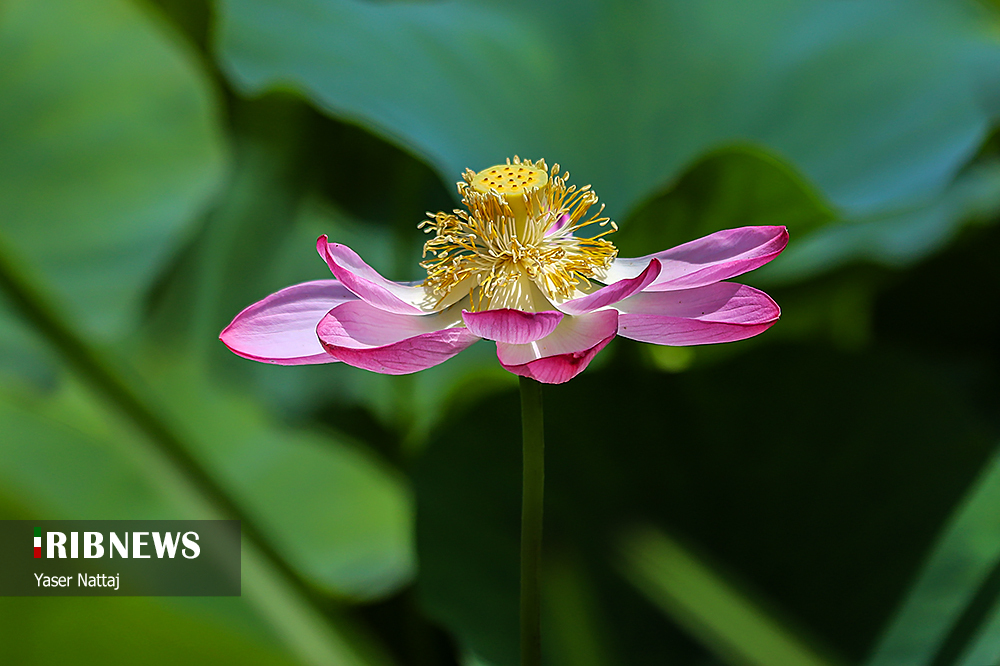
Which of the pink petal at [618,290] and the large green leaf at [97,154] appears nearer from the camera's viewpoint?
the pink petal at [618,290]

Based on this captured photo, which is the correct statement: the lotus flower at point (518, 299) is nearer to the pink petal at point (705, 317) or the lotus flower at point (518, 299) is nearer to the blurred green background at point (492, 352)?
the pink petal at point (705, 317)

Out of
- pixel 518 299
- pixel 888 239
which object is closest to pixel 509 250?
pixel 518 299

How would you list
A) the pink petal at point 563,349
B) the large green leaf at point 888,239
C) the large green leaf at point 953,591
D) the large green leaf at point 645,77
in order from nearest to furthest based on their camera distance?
the pink petal at point 563,349 → the large green leaf at point 953,591 → the large green leaf at point 645,77 → the large green leaf at point 888,239

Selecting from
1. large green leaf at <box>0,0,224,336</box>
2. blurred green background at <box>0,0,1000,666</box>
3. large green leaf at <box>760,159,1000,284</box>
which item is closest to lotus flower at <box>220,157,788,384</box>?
blurred green background at <box>0,0,1000,666</box>

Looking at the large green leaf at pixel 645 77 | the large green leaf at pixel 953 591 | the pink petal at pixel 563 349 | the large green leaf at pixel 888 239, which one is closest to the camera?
the pink petal at pixel 563 349

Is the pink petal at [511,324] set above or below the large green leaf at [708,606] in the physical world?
above

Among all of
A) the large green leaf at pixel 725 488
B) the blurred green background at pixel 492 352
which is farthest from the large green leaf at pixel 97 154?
the large green leaf at pixel 725 488

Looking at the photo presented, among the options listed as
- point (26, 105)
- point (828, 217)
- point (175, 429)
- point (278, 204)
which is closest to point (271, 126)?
point (278, 204)
